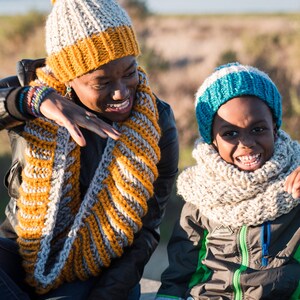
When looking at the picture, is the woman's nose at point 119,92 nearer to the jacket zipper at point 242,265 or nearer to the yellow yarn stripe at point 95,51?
the yellow yarn stripe at point 95,51

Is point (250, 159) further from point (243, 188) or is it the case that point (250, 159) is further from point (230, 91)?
point (230, 91)

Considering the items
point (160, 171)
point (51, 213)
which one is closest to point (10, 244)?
point (51, 213)

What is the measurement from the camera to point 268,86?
288cm

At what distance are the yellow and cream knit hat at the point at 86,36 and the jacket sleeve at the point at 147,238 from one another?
0.41m

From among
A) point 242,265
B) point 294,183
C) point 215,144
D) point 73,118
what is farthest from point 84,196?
point 294,183

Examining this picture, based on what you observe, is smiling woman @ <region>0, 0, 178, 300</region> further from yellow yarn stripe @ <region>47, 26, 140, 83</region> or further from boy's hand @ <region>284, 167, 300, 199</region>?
boy's hand @ <region>284, 167, 300, 199</region>

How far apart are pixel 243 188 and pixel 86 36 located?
0.87 m

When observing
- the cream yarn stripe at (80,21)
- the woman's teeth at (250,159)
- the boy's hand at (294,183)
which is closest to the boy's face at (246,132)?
the woman's teeth at (250,159)

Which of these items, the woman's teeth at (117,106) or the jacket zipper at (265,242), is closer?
the jacket zipper at (265,242)

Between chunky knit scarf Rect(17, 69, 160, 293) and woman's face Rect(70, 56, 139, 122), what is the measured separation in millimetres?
78

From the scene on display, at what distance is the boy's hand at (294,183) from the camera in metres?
2.56

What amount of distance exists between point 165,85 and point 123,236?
539 cm

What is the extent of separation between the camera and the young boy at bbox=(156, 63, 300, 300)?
2.74 m

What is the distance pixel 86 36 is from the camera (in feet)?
9.46
